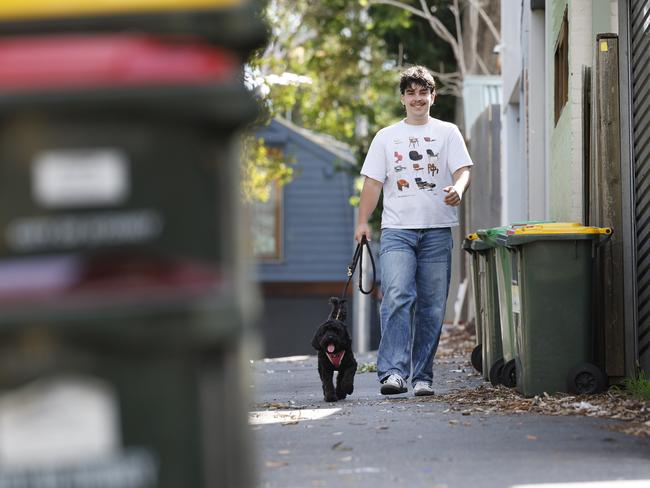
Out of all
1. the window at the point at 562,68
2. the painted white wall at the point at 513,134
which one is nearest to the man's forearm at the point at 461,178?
the window at the point at 562,68

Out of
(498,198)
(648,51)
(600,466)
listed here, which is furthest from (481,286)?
(498,198)

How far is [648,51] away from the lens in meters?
8.12

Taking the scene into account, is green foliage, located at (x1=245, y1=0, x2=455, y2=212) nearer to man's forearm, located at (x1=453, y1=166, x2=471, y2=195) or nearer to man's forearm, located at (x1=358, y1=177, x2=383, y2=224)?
man's forearm, located at (x1=358, y1=177, x2=383, y2=224)

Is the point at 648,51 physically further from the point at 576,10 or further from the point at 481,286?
the point at 481,286

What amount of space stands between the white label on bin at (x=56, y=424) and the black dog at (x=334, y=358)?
6.09m

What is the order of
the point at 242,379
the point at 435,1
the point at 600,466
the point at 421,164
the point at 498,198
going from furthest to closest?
1. the point at 435,1
2. the point at 498,198
3. the point at 421,164
4. the point at 600,466
5. the point at 242,379

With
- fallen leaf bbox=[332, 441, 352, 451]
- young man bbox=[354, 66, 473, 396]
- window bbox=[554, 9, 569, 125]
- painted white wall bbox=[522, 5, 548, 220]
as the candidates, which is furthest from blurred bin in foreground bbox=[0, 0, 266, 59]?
painted white wall bbox=[522, 5, 548, 220]

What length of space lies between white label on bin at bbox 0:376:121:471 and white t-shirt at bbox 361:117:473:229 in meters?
6.12

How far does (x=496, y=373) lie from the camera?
29.7ft

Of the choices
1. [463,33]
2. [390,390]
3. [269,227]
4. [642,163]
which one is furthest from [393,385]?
[269,227]

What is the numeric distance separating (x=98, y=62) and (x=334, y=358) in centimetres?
621

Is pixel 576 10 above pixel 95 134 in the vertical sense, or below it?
above

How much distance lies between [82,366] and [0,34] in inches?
26.8

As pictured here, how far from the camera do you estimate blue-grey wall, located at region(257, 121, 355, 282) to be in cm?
2966
